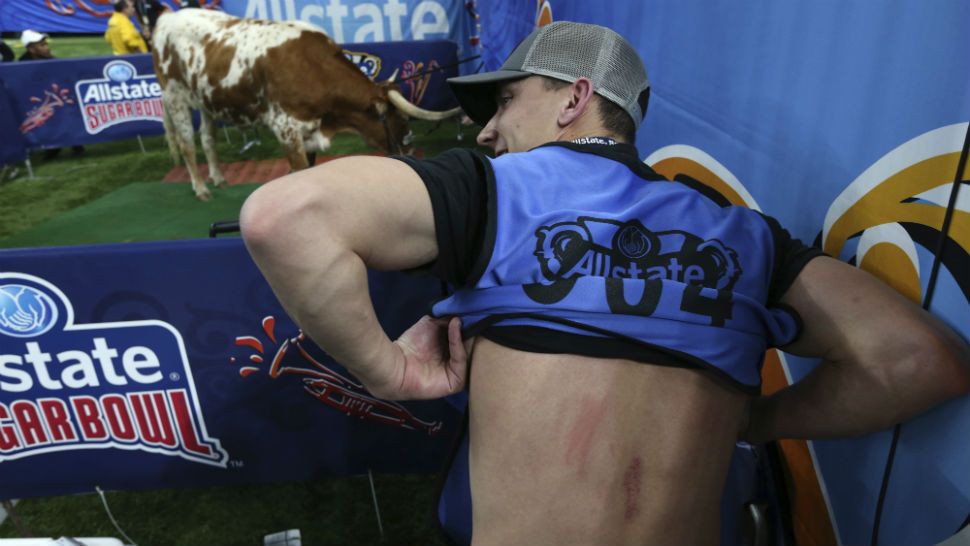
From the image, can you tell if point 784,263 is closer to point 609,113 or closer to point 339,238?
point 609,113

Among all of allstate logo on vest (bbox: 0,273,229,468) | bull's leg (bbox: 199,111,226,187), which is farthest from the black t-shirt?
bull's leg (bbox: 199,111,226,187)

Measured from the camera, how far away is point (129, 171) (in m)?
7.37

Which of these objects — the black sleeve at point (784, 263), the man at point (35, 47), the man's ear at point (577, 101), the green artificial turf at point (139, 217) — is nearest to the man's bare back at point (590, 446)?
the black sleeve at point (784, 263)

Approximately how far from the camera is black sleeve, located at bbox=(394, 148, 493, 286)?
1.02 metres

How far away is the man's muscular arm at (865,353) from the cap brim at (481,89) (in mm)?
755

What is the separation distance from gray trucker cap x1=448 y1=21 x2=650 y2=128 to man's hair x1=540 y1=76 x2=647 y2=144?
11 millimetres

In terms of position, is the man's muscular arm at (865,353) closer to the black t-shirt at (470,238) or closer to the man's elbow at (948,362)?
the man's elbow at (948,362)

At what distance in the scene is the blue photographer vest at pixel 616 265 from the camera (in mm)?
1029

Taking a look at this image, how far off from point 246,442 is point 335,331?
139 cm

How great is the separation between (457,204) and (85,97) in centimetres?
845

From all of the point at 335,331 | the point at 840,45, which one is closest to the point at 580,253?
the point at 335,331

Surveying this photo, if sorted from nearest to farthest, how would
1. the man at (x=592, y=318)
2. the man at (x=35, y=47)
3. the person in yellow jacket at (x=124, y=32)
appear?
the man at (x=592, y=318) < the man at (x=35, y=47) < the person in yellow jacket at (x=124, y=32)

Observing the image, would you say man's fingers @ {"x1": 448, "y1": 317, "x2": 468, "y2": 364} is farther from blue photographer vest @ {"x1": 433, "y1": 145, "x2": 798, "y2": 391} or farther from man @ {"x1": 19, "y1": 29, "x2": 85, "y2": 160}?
man @ {"x1": 19, "y1": 29, "x2": 85, "y2": 160}

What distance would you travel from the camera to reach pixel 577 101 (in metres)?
1.32
